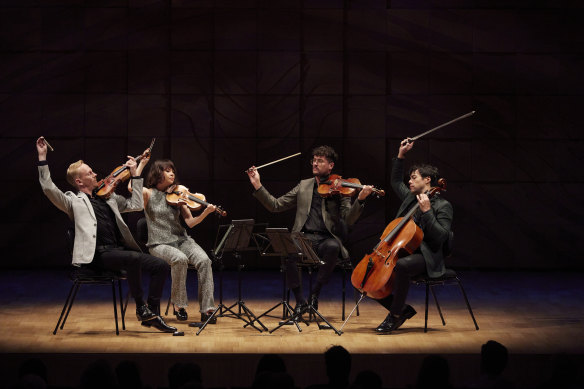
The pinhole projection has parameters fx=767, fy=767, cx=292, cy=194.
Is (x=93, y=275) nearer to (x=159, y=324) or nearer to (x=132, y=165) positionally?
(x=159, y=324)

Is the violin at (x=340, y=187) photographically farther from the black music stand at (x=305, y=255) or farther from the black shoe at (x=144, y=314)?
the black shoe at (x=144, y=314)

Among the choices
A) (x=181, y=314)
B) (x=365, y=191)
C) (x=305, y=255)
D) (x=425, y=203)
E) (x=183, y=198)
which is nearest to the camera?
(x=425, y=203)

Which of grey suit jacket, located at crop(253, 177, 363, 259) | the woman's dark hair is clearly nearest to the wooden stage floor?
grey suit jacket, located at crop(253, 177, 363, 259)

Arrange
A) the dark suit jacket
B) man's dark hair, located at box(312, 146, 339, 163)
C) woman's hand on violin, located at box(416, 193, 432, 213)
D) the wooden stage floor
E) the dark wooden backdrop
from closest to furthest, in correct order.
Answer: the wooden stage floor < woman's hand on violin, located at box(416, 193, 432, 213) < the dark suit jacket < man's dark hair, located at box(312, 146, 339, 163) < the dark wooden backdrop

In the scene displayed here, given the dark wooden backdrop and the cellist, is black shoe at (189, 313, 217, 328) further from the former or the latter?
the dark wooden backdrop

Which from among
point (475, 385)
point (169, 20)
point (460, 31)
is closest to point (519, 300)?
point (460, 31)

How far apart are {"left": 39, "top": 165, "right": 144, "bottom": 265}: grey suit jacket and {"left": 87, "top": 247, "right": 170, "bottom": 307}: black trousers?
0.41ft

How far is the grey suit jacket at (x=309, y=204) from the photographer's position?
5.42 metres

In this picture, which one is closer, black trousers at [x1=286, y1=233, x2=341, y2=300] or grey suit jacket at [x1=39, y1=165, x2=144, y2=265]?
grey suit jacket at [x1=39, y1=165, x2=144, y2=265]

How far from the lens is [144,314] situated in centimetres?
491

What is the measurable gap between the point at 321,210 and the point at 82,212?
1.67 metres

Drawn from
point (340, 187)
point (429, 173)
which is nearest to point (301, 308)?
point (340, 187)

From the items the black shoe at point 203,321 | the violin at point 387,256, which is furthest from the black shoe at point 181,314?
the violin at point 387,256

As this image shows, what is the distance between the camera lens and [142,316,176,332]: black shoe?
482cm
